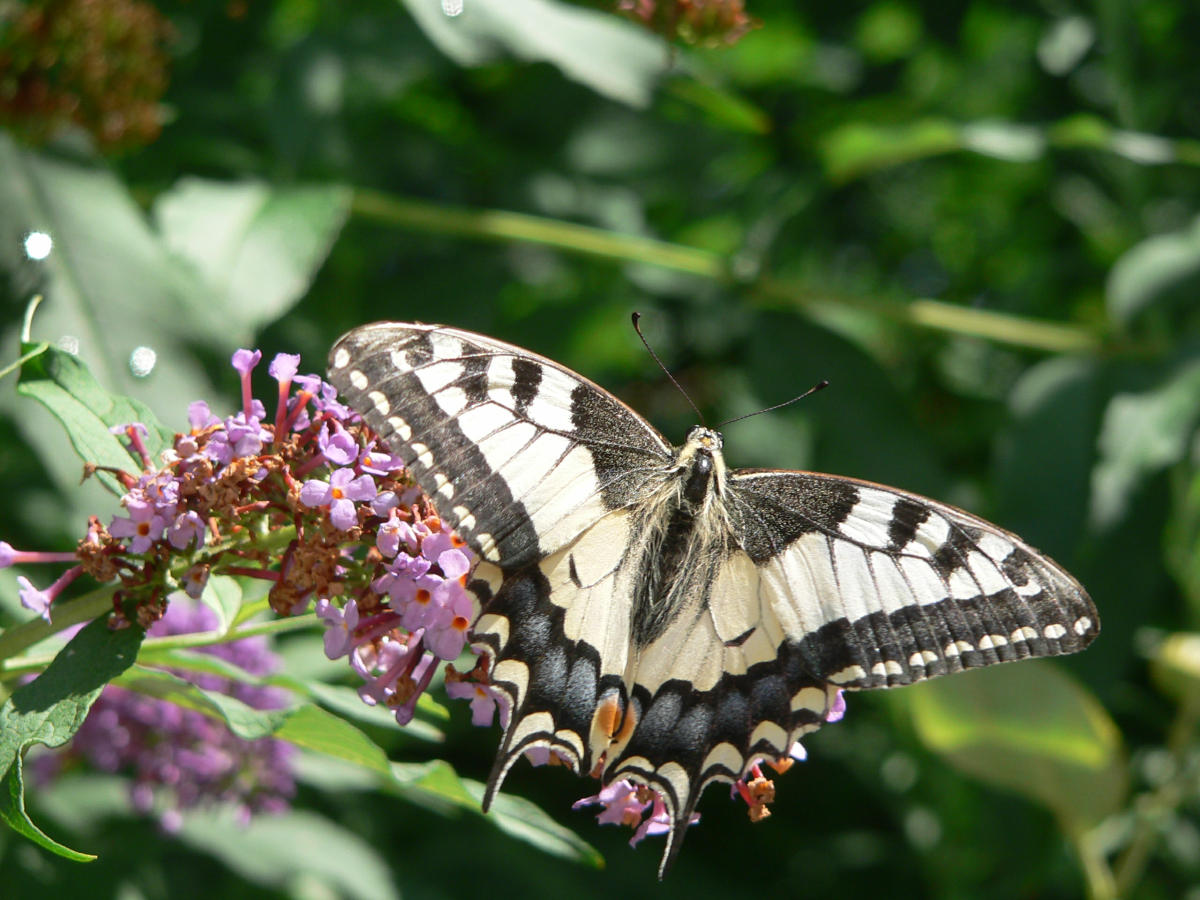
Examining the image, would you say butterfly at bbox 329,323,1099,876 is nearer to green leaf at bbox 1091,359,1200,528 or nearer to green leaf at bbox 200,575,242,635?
green leaf at bbox 200,575,242,635

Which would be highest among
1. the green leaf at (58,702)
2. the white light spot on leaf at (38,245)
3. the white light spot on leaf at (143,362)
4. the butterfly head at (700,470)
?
the white light spot on leaf at (38,245)

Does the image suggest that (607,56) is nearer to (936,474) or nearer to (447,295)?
(447,295)

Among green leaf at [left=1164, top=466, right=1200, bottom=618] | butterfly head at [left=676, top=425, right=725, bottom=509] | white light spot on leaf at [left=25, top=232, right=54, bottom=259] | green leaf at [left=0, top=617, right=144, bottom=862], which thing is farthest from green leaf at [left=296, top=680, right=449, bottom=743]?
green leaf at [left=1164, top=466, right=1200, bottom=618]

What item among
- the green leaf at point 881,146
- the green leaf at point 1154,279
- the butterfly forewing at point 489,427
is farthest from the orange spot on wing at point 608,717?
the green leaf at point 1154,279

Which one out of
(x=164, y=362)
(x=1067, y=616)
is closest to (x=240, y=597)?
(x=164, y=362)

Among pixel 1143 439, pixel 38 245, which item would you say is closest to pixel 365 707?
pixel 38 245

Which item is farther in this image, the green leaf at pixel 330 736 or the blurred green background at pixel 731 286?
the blurred green background at pixel 731 286

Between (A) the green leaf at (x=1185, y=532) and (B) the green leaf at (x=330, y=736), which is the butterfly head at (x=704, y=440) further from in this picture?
(A) the green leaf at (x=1185, y=532)
